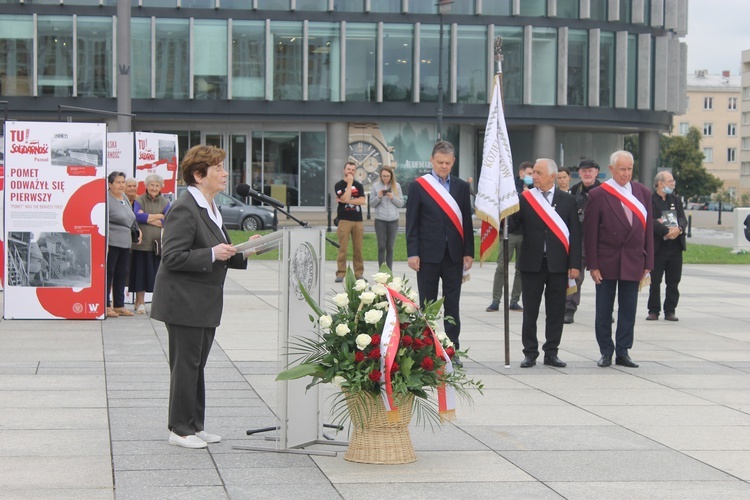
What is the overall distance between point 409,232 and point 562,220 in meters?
1.45

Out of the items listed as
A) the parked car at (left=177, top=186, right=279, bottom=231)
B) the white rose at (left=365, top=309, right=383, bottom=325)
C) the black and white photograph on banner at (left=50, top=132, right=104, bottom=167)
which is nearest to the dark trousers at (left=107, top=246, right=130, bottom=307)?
the black and white photograph on banner at (left=50, top=132, right=104, bottom=167)

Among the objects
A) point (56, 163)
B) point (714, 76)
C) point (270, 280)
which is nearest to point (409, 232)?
point (56, 163)

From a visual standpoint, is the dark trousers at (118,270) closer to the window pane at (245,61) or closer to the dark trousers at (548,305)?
the dark trousers at (548,305)

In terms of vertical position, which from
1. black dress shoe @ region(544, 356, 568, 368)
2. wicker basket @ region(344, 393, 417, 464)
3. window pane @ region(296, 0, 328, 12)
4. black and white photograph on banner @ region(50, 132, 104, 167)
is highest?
window pane @ region(296, 0, 328, 12)

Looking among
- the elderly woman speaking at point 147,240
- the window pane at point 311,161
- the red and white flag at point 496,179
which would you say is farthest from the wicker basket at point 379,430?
the window pane at point 311,161

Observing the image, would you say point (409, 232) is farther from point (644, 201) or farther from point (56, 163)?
point (56, 163)

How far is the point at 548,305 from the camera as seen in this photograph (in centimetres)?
1087

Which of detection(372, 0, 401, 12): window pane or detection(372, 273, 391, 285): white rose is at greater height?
detection(372, 0, 401, 12): window pane

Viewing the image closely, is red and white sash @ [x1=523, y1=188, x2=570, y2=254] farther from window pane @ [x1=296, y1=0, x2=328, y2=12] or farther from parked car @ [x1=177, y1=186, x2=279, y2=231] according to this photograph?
window pane @ [x1=296, y1=0, x2=328, y2=12]

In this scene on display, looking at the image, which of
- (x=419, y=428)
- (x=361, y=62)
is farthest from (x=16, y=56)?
(x=419, y=428)

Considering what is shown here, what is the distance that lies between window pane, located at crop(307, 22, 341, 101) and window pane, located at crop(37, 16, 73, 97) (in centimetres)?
994

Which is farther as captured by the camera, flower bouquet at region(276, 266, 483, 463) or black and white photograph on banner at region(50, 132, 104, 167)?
black and white photograph on banner at region(50, 132, 104, 167)

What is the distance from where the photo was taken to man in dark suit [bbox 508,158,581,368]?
35.1ft

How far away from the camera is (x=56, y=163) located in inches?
543
